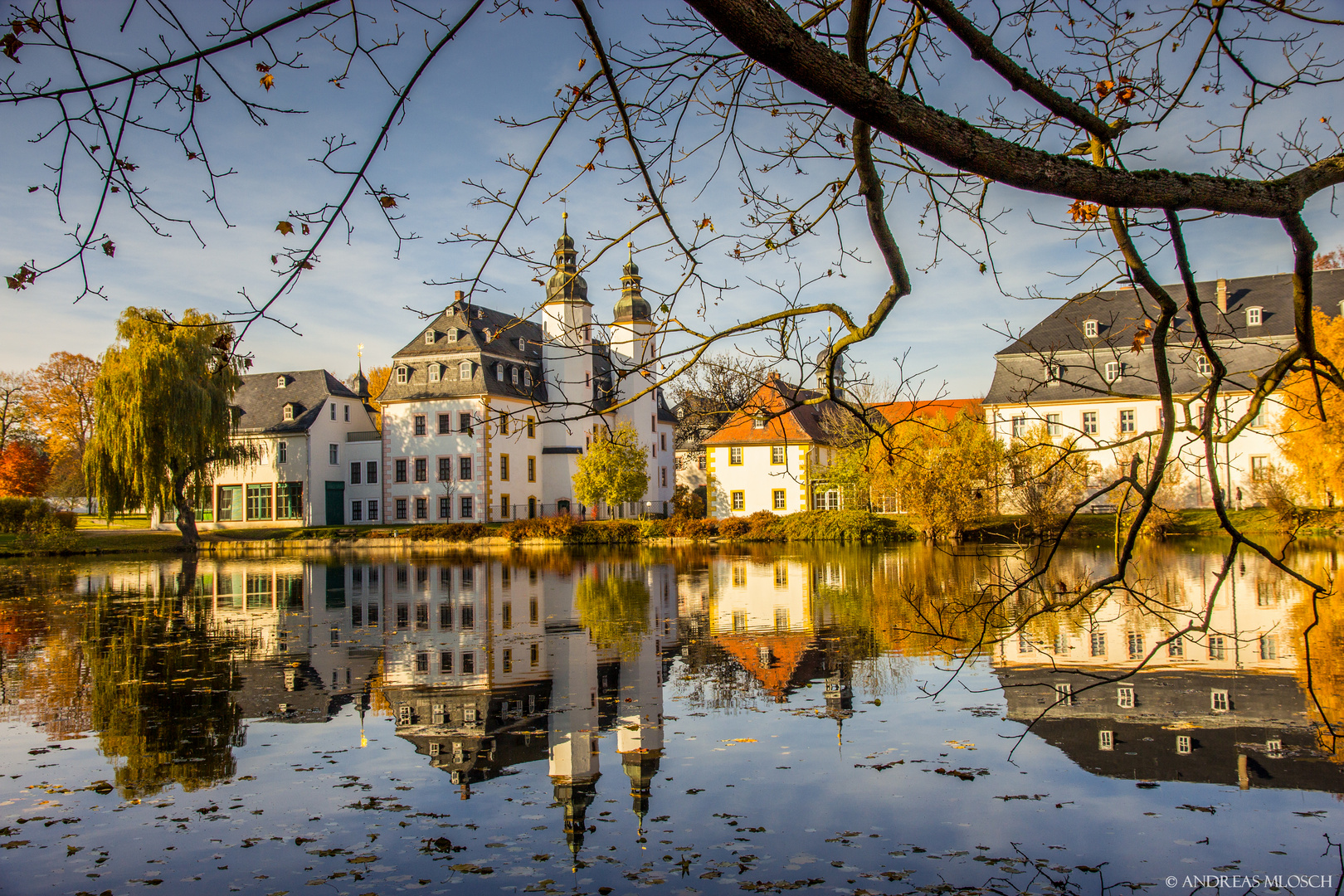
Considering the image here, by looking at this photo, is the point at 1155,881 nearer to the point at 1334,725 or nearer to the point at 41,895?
the point at 1334,725

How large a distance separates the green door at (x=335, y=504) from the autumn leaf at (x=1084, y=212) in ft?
172

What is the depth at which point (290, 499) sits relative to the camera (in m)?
51.9

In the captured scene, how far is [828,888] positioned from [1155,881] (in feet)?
4.79

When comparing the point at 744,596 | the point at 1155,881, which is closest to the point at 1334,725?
the point at 1155,881

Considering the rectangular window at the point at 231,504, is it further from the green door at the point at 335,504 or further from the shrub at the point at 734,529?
the shrub at the point at 734,529

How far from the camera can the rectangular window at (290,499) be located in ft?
170

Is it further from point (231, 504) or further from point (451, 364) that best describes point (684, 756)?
point (231, 504)

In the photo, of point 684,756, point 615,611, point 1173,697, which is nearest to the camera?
point 684,756

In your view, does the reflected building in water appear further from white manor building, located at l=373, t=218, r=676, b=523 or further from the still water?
white manor building, located at l=373, t=218, r=676, b=523

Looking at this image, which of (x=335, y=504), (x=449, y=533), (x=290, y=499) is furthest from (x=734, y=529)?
(x=290, y=499)

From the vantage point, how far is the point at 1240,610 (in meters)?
12.8

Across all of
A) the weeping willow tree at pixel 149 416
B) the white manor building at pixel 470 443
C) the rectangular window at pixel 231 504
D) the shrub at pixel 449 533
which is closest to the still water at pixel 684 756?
the weeping willow tree at pixel 149 416

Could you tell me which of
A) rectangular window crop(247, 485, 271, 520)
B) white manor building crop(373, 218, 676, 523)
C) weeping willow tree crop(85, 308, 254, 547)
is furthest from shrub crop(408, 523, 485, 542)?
rectangular window crop(247, 485, 271, 520)

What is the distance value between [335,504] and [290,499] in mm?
2412
